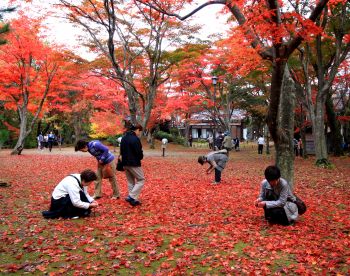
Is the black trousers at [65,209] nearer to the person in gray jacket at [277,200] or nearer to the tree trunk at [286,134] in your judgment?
the person in gray jacket at [277,200]

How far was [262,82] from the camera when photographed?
25.1 metres

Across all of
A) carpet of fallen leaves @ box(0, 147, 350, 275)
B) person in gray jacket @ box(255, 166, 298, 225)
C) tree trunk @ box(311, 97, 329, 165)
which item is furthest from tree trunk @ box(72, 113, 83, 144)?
person in gray jacket @ box(255, 166, 298, 225)

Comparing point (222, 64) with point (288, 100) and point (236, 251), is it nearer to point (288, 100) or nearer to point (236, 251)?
point (288, 100)

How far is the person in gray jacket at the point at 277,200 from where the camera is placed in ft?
19.0

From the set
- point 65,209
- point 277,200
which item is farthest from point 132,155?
point 277,200

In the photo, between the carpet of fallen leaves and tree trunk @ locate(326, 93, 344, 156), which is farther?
tree trunk @ locate(326, 93, 344, 156)

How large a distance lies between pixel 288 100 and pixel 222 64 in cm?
1937

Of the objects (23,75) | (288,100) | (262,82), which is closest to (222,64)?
(262,82)

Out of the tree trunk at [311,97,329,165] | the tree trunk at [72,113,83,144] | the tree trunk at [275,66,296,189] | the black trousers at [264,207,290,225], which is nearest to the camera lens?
the black trousers at [264,207,290,225]

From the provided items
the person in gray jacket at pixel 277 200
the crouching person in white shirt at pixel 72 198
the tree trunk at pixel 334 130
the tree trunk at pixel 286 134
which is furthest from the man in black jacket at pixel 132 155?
the tree trunk at pixel 334 130

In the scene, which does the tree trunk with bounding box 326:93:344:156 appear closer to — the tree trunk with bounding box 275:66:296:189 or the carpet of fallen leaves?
the carpet of fallen leaves

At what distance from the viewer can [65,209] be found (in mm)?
6539

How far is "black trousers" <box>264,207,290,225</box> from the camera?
5988 mm

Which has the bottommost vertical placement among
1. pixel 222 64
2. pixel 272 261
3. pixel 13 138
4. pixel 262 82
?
pixel 272 261
